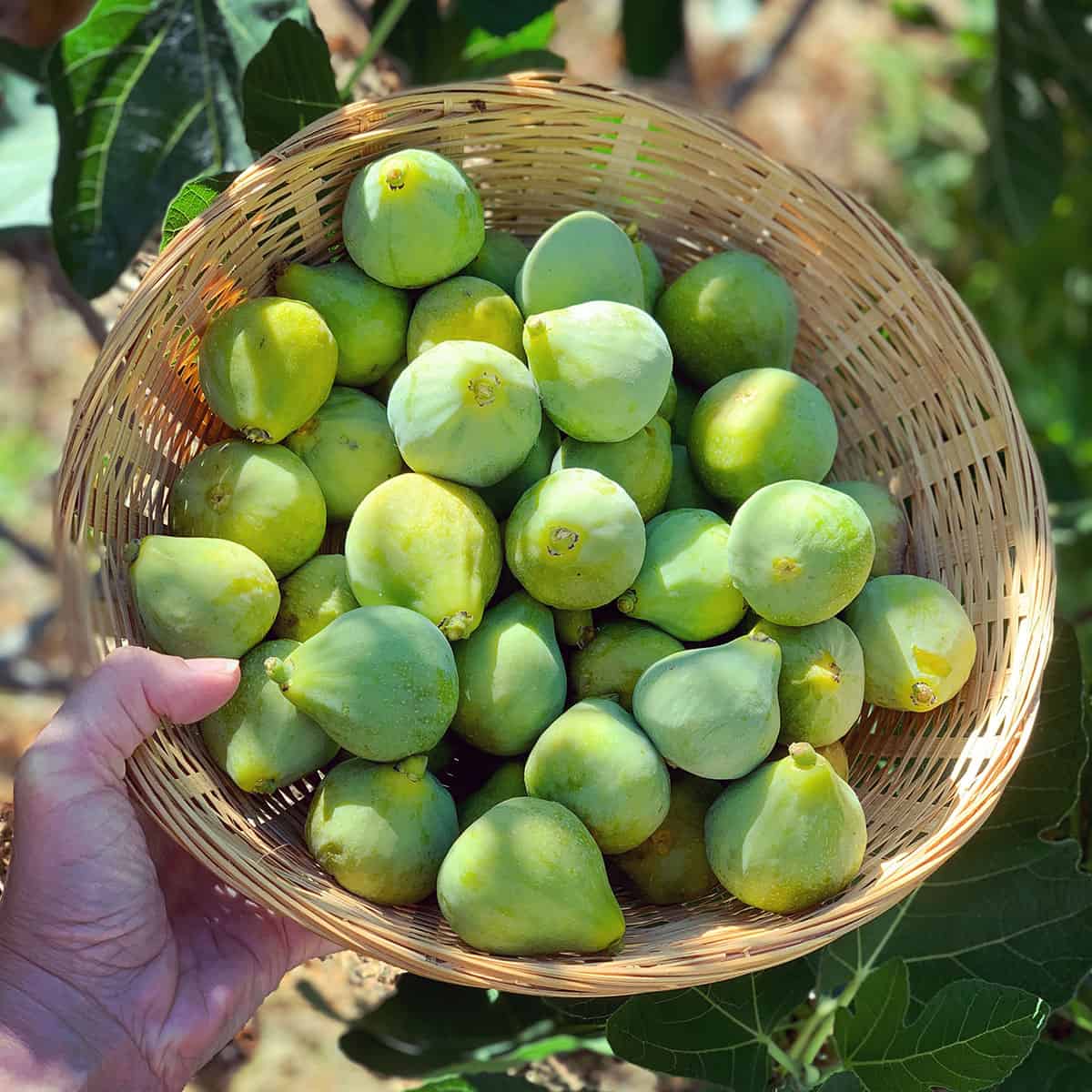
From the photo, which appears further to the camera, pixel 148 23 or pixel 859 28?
pixel 859 28

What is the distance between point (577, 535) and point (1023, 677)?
507 mm

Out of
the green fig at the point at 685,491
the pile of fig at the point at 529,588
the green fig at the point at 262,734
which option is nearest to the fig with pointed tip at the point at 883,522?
the pile of fig at the point at 529,588

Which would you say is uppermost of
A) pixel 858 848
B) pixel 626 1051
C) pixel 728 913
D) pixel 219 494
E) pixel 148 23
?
pixel 148 23

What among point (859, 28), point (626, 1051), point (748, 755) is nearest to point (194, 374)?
point (748, 755)

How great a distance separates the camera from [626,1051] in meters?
1.19

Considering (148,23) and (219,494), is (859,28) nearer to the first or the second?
(148,23)

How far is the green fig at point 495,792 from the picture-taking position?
1188 mm

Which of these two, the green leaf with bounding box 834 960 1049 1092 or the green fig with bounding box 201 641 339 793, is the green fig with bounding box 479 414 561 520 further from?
the green leaf with bounding box 834 960 1049 1092

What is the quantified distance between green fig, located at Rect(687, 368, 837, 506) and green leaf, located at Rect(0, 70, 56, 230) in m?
1.07

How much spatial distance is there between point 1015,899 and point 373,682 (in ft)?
2.67

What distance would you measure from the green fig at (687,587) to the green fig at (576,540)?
0.04 meters

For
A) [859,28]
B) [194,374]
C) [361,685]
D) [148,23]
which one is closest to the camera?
[361,685]

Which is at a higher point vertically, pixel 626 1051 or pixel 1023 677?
pixel 1023 677

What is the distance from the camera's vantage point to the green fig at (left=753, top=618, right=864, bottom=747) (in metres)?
1.18
